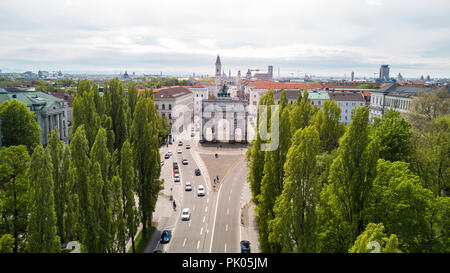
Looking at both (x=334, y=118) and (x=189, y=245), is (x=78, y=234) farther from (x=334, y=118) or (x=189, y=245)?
(x=334, y=118)

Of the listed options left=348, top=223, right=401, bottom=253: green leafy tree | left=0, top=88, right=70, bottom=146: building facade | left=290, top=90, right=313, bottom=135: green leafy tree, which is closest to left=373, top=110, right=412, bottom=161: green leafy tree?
left=290, top=90, right=313, bottom=135: green leafy tree

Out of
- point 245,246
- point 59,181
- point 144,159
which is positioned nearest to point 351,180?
point 245,246

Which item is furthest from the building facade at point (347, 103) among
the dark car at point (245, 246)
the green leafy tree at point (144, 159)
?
the green leafy tree at point (144, 159)

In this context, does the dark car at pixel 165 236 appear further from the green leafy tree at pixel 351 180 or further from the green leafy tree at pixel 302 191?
the green leafy tree at pixel 302 191

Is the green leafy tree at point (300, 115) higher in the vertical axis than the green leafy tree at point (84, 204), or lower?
higher

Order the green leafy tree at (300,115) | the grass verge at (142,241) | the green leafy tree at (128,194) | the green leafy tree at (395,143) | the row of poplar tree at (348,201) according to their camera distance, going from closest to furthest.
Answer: the row of poplar tree at (348,201), the green leafy tree at (128,194), the grass verge at (142,241), the green leafy tree at (395,143), the green leafy tree at (300,115)
